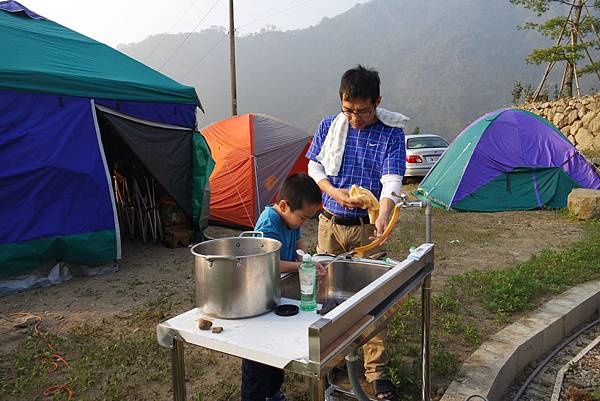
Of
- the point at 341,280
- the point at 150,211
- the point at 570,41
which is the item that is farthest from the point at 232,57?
the point at 341,280

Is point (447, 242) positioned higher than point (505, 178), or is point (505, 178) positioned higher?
point (505, 178)

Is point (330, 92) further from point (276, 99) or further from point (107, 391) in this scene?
point (107, 391)

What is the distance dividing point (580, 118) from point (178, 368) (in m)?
15.4

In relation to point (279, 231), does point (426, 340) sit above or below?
below

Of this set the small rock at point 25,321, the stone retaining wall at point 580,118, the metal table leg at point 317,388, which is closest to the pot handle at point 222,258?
the metal table leg at point 317,388

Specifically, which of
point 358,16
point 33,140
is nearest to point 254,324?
point 33,140

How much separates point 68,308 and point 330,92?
221 ft

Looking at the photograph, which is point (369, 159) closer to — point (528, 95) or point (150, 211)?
point (150, 211)

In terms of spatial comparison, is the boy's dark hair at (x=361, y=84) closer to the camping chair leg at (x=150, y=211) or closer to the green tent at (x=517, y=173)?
the camping chair leg at (x=150, y=211)

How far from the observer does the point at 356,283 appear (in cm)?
207

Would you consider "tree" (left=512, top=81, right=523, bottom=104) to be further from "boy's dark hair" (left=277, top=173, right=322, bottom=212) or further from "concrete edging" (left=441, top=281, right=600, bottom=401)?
"boy's dark hair" (left=277, top=173, right=322, bottom=212)

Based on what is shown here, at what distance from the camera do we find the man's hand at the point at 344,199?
2293 mm

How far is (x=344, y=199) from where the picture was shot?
235cm

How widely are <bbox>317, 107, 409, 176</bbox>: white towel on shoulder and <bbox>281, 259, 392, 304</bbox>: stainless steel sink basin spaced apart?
65 cm
